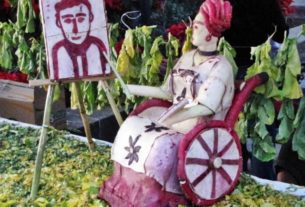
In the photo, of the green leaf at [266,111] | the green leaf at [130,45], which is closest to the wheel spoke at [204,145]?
the green leaf at [266,111]

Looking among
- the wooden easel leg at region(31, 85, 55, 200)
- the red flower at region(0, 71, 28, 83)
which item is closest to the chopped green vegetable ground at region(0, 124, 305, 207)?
the wooden easel leg at region(31, 85, 55, 200)

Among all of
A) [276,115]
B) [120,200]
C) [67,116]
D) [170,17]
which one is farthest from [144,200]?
[170,17]

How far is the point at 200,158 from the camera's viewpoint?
9.27 feet

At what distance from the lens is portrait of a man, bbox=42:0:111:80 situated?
124 inches

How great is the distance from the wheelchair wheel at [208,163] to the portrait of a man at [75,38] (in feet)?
2.23

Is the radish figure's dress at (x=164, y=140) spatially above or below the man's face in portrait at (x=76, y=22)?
below

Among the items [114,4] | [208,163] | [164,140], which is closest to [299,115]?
[208,163]

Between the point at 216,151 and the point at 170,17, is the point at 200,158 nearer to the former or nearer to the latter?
the point at 216,151

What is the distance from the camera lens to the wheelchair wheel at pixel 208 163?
2791mm

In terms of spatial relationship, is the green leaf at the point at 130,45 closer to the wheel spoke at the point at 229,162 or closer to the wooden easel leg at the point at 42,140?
the wooden easel leg at the point at 42,140

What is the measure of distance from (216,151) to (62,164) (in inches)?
47.0

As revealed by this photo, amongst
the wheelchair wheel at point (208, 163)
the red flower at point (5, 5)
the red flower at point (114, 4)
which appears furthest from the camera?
the red flower at point (5, 5)

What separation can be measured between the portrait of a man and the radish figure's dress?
392mm

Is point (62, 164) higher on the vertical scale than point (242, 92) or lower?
lower
